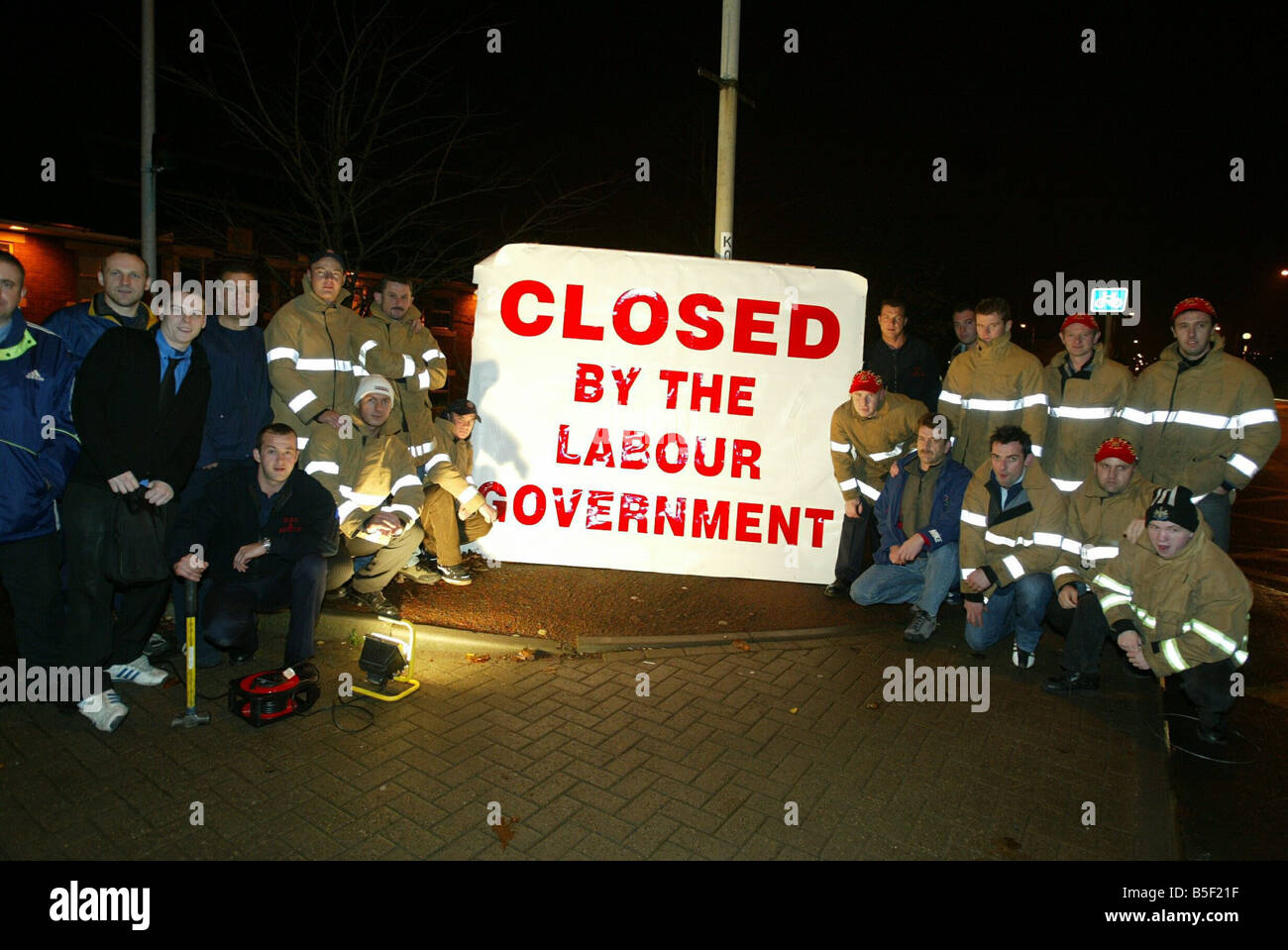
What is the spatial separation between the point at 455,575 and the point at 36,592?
2.50 meters

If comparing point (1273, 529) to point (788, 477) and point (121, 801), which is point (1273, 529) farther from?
point (121, 801)

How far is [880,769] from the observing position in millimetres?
3580

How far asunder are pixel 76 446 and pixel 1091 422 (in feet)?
18.9

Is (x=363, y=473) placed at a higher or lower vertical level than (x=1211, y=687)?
higher

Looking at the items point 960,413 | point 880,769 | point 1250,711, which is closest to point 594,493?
point 960,413

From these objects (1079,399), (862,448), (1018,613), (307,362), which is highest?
(307,362)

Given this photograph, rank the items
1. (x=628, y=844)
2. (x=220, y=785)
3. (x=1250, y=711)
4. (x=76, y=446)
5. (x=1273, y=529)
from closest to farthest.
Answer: (x=628, y=844), (x=220, y=785), (x=76, y=446), (x=1250, y=711), (x=1273, y=529)

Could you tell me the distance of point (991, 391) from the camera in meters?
5.45

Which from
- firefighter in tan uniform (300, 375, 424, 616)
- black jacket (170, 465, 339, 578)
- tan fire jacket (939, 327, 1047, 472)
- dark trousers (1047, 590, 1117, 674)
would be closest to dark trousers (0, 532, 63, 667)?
black jacket (170, 465, 339, 578)

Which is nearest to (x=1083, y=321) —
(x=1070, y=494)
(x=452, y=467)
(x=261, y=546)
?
(x=1070, y=494)

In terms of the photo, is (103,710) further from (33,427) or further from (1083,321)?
(1083,321)

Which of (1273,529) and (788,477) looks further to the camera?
(1273,529)

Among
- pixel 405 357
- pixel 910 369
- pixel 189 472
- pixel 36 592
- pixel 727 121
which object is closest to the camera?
pixel 36 592

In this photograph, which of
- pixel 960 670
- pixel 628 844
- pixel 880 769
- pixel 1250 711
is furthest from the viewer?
pixel 960 670
